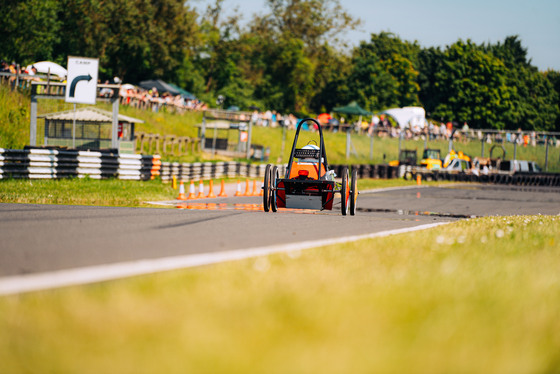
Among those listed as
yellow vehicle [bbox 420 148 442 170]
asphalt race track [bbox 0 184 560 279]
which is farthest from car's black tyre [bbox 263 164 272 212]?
yellow vehicle [bbox 420 148 442 170]

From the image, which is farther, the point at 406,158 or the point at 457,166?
the point at 406,158

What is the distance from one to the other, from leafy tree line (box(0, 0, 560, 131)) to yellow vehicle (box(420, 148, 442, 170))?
2297 centimetres

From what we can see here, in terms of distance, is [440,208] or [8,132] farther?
[8,132]

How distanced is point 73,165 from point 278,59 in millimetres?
56021

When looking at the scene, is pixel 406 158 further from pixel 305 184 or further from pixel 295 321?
pixel 295 321

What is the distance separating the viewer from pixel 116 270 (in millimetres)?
5910

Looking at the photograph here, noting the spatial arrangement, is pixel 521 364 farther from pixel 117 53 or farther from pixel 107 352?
pixel 117 53

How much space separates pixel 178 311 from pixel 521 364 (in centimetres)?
201

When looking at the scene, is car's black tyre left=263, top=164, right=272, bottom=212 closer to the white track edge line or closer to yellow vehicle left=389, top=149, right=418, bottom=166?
the white track edge line

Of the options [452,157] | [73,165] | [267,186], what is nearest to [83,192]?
[73,165]

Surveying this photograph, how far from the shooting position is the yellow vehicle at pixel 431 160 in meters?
44.0

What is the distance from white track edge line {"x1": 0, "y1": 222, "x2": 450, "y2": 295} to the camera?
5.23 meters

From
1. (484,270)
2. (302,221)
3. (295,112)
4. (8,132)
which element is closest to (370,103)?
(295,112)

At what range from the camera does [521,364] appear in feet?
12.2
